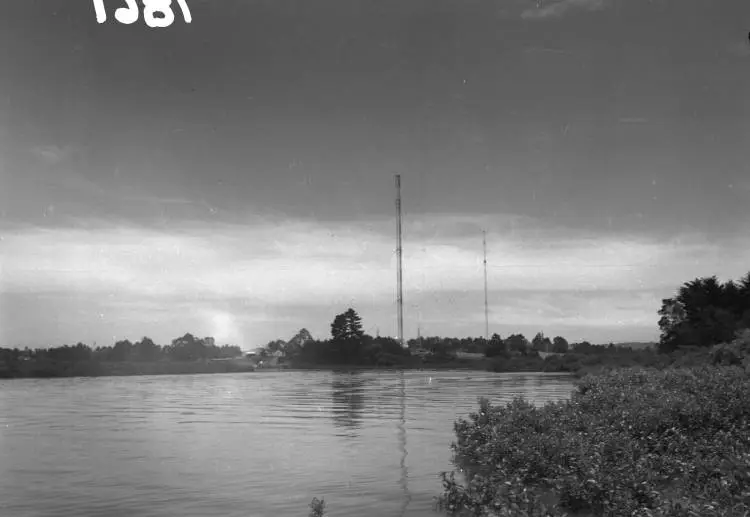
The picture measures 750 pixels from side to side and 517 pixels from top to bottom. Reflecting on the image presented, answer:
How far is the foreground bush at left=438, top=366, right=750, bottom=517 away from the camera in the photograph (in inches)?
524

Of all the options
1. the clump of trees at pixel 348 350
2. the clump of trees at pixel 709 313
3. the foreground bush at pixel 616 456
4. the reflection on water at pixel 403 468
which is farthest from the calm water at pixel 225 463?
the clump of trees at pixel 348 350

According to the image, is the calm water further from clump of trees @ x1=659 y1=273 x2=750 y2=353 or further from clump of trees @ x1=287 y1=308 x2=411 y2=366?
clump of trees @ x1=287 y1=308 x2=411 y2=366

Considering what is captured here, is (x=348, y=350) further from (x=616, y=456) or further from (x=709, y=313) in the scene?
(x=616, y=456)

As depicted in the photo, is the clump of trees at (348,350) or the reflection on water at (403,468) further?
the clump of trees at (348,350)

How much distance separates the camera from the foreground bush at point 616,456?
43.7 ft

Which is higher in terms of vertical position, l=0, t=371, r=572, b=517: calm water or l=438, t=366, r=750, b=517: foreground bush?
l=438, t=366, r=750, b=517: foreground bush

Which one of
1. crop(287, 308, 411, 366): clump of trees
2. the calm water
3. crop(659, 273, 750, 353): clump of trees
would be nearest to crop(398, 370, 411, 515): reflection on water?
the calm water

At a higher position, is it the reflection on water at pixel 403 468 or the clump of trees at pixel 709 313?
the clump of trees at pixel 709 313

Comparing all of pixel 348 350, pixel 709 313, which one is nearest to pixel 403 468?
pixel 709 313

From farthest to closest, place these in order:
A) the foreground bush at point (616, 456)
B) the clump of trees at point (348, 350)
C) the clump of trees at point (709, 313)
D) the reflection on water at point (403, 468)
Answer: the clump of trees at point (348, 350) → the clump of trees at point (709, 313) → the reflection on water at point (403, 468) → the foreground bush at point (616, 456)

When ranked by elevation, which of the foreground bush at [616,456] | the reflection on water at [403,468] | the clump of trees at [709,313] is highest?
the clump of trees at [709,313]

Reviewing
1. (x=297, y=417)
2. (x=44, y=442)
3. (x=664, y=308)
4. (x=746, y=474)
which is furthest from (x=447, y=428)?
(x=664, y=308)

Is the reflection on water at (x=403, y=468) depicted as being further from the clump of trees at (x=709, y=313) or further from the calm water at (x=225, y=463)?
the clump of trees at (x=709, y=313)

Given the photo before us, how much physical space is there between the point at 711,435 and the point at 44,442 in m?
24.3
